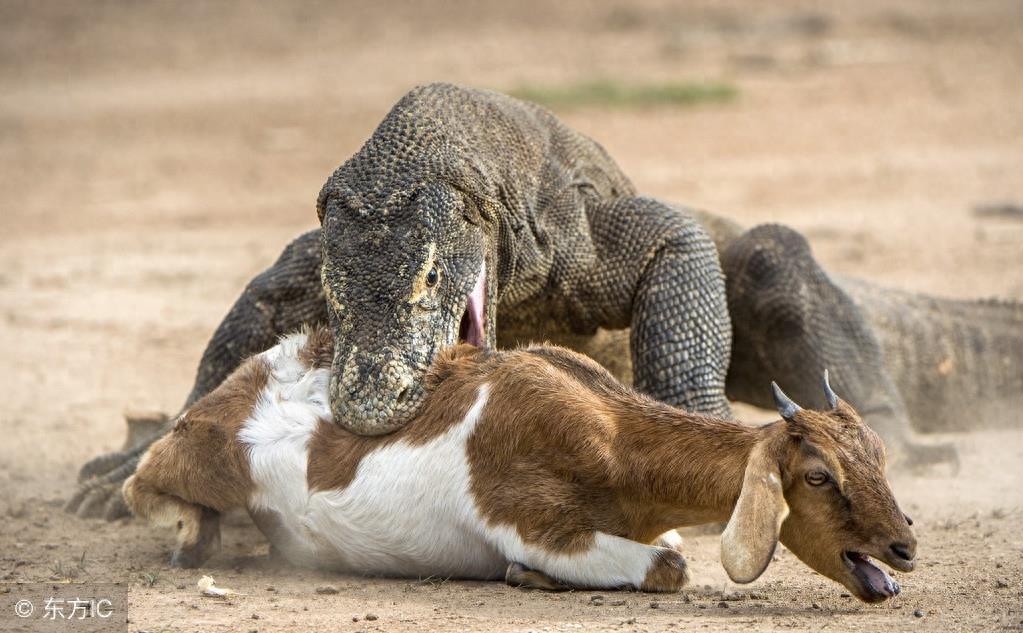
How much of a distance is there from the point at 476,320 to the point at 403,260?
51 centimetres

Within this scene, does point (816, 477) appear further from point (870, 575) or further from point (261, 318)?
point (261, 318)

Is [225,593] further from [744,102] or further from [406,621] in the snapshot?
[744,102]

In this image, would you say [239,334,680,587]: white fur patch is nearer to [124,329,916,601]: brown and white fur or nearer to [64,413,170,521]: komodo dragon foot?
[124,329,916,601]: brown and white fur

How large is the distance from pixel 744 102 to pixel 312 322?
1280 centimetres

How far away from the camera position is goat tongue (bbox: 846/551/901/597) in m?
4.67

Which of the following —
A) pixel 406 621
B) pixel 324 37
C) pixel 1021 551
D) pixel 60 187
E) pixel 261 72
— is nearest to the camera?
pixel 406 621

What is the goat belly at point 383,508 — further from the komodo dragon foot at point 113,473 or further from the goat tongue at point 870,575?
the komodo dragon foot at point 113,473

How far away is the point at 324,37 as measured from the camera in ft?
77.8

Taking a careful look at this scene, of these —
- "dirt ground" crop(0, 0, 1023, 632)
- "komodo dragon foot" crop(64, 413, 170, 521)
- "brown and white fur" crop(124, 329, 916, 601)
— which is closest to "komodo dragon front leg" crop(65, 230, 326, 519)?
"komodo dragon foot" crop(64, 413, 170, 521)

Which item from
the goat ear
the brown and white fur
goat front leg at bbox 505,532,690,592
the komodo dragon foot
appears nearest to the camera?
the goat ear

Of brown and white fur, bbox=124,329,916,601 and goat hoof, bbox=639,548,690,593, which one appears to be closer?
brown and white fur, bbox=124,329,916,601

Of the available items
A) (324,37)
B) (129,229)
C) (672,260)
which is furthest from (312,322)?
(324,37)

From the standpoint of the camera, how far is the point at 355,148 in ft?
56.9

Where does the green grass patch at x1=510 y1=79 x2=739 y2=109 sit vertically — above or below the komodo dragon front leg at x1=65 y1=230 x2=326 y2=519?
above
